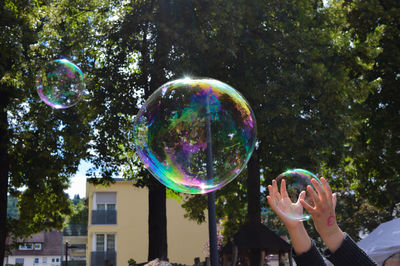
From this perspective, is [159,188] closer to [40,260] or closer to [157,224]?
[157,224]

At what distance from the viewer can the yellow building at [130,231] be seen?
38844mm

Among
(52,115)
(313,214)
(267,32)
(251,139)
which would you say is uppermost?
(267,32)

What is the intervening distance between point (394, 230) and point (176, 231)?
2949 cm

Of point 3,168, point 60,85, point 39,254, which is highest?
point 60,85

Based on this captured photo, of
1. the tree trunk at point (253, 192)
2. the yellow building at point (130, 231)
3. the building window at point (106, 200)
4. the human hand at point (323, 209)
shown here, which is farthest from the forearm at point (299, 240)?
the building window at point (106, 200)

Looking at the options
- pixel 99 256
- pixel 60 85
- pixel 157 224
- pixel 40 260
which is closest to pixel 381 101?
pixel 157 224

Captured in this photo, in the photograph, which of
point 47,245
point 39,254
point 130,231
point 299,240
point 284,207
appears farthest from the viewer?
point 47,245

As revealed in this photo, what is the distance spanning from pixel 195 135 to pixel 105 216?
35629mm

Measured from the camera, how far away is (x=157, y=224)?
15.2 meters

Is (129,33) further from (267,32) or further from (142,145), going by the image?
(142,145)

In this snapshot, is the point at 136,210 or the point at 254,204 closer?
the point at 254,204

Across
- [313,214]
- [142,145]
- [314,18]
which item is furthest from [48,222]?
[313,214]

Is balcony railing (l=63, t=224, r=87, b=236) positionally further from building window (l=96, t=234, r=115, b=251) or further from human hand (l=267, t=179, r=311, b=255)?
human hand (l=267, t=179, r=311, b=255)

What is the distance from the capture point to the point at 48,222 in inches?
838
